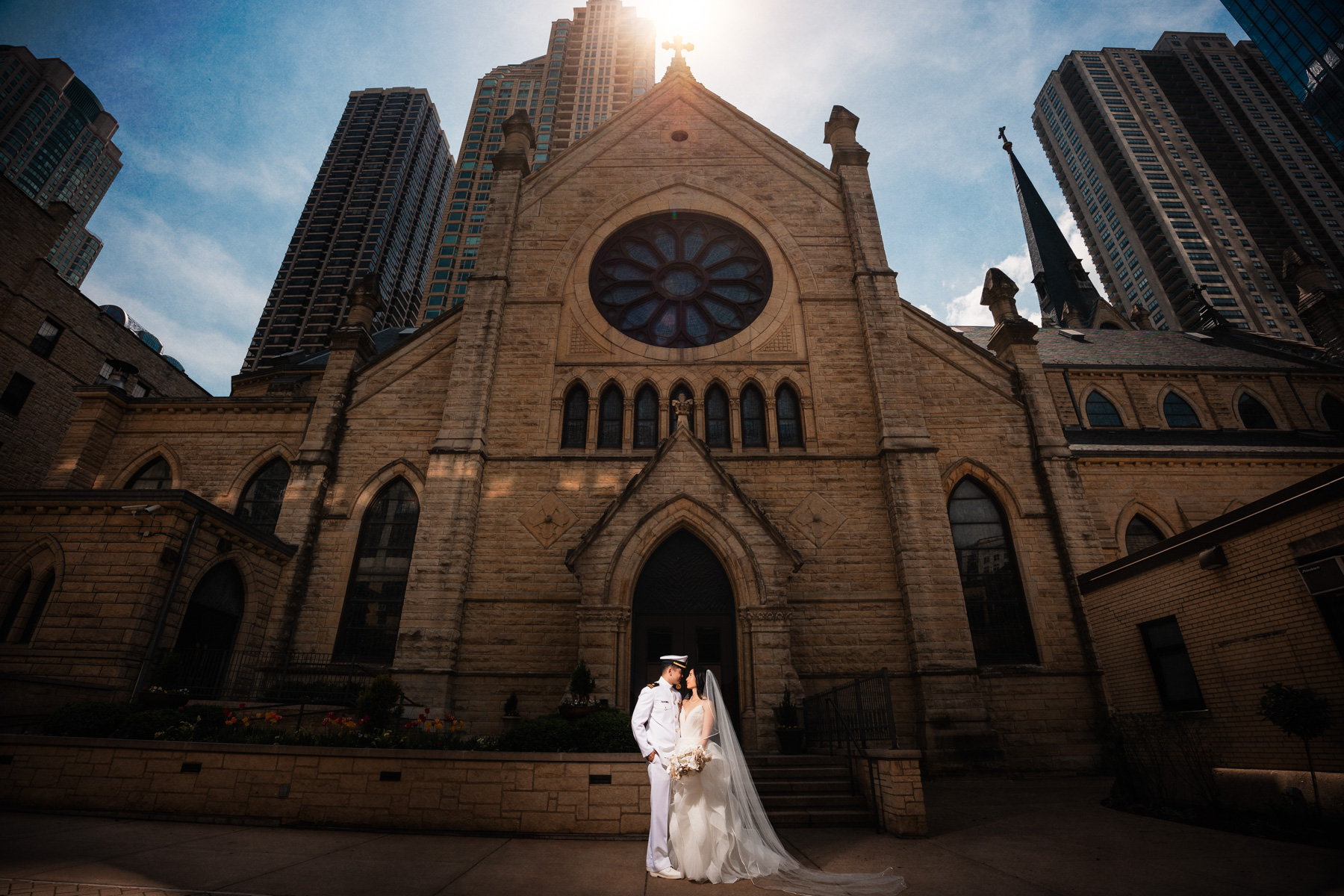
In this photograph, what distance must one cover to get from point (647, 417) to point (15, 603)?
42.6ft

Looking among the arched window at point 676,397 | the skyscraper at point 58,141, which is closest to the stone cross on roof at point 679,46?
the arched window at point 676,397

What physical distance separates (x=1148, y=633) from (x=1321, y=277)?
2976 centimetres

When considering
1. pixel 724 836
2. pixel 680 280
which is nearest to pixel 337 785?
pixel 724 836

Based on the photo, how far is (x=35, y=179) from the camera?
10950 cm

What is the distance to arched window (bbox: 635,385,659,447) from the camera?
50.3ft

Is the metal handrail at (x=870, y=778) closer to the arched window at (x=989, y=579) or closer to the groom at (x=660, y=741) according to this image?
the groom at (x=660, y=741)

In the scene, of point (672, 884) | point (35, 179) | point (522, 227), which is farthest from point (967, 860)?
point (35, 179)

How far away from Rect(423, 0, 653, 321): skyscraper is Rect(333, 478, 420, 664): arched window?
64.3m

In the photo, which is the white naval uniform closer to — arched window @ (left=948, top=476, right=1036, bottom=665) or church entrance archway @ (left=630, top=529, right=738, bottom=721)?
church entrance archway @ (left=630, top=529, right=738, bottom=721)

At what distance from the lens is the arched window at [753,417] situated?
49.9ft

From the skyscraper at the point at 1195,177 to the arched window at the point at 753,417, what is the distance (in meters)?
87.1

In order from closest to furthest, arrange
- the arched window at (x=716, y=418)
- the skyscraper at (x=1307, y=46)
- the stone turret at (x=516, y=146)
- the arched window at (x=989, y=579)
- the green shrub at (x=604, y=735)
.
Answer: the green shrub at (x=604, y=735)
the arched window at (x=989, y=579)
the arched window at (x=716, y=418)
the stone turret at (x=516, y=146)
the skyscraper at (x=1307, y=46)

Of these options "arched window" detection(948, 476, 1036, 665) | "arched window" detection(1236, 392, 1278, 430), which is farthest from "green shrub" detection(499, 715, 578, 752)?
"arched window" detection(1236, 392, 1278, 430)

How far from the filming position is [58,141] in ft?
373
